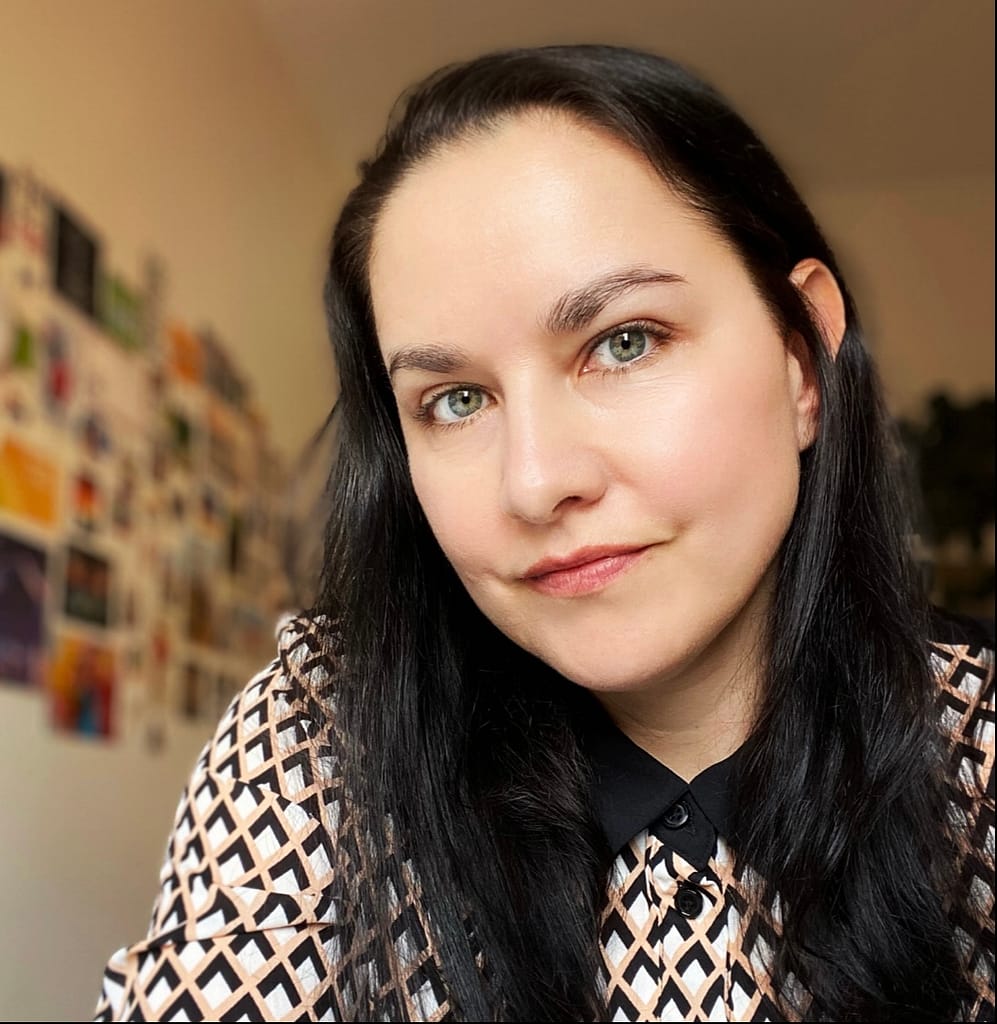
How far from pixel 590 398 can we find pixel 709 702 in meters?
0.27

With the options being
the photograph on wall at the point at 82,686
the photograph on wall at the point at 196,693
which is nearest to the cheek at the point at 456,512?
the photograph on wall at the point at 82,686

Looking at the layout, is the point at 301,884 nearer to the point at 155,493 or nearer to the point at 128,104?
the point at 155,493

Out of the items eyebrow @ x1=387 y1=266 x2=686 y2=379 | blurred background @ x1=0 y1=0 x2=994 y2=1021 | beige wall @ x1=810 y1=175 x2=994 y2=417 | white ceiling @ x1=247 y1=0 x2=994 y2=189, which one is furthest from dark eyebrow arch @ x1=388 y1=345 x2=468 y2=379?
beige wall @ x1=810 y1=175 x2=994 y2=417

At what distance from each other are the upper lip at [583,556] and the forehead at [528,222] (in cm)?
16

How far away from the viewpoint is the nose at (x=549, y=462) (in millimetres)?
761

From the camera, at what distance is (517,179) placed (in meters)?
0.82

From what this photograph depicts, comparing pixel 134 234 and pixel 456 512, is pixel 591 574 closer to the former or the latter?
pixel 456 512

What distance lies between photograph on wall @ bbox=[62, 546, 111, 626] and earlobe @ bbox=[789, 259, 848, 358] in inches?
39.7

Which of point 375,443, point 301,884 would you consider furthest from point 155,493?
point 301,884

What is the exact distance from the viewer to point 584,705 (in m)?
0.98

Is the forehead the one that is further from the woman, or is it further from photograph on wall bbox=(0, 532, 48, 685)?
photograph on wall bbox=(0, 532, 48, 685)

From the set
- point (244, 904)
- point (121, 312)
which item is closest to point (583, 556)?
point (244, 904)

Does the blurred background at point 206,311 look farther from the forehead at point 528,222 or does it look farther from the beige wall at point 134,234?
the forehead at point 528,222

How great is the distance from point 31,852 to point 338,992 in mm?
681
